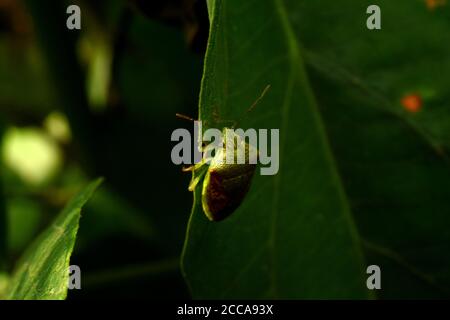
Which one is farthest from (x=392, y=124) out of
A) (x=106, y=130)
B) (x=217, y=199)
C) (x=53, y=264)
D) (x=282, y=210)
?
(x=106, y=130)

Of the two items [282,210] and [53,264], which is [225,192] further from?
[53,264]

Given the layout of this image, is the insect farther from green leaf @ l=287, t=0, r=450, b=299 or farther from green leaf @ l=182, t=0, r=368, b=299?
green leaf @ l=287, t=0, r=450, b=299

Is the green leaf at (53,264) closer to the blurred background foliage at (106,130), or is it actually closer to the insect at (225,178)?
the insect at (225,178)

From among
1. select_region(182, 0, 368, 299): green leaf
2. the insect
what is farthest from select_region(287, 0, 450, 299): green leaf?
the insect

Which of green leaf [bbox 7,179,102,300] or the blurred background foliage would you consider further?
the blurred background foliage
